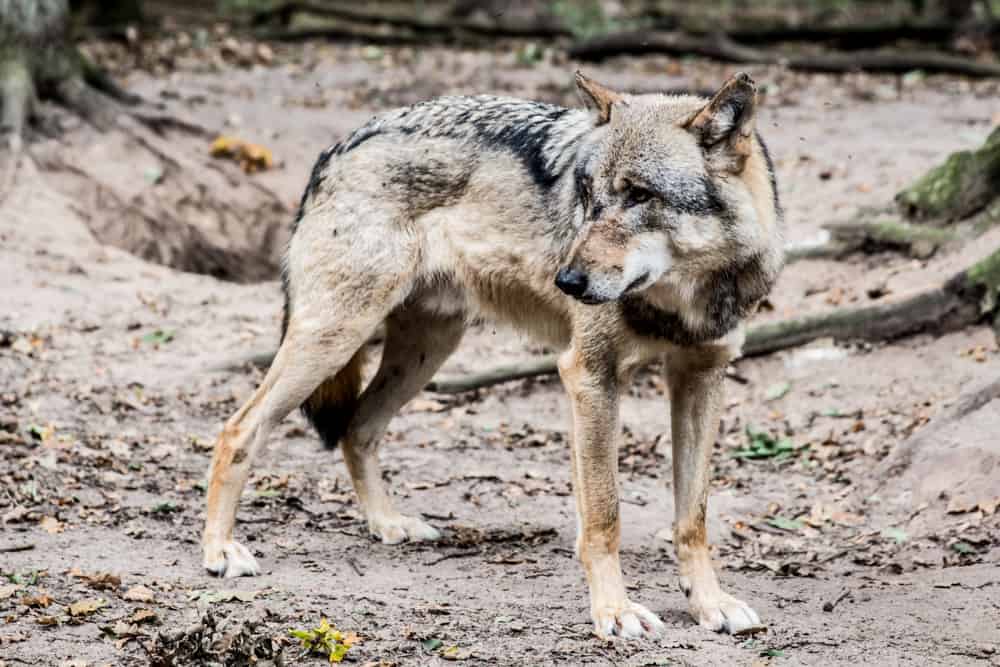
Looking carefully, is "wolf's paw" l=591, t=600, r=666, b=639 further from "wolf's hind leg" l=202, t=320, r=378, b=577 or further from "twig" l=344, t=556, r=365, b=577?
"wolf's hind leg" l=202, t=320, r=378, b=577

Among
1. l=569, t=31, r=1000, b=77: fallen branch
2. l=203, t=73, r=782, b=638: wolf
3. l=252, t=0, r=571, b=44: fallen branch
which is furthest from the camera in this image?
l=252, t=0, r=571, b=44: fallen branch

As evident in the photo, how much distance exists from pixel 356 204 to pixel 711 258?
1649 mm

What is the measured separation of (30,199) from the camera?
9.48 meters

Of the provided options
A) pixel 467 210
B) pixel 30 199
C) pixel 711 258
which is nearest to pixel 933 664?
pixel 711 258

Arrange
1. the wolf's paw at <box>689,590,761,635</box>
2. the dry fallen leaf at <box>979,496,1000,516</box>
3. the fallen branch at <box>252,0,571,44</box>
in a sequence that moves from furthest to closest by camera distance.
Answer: the fallen branch at <box>252,0,571,44</box>, the dry fallen leaf at <box>979,496,1000,516</box>, the wolf's paw at <box>689,590,761,635</box>

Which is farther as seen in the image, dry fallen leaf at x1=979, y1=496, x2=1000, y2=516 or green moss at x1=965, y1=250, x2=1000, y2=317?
green moss at x1=965, y1=250, x2=1000, y2=317

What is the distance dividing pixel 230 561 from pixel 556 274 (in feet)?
6.17

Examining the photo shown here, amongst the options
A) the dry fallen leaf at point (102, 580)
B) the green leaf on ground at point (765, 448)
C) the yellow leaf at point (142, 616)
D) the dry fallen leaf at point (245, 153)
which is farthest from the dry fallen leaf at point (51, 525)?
the dry fallen leaf at point (245, 153)

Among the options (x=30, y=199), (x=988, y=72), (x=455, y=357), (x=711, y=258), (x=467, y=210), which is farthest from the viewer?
(x=988, y=72)

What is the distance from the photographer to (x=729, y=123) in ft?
14.0

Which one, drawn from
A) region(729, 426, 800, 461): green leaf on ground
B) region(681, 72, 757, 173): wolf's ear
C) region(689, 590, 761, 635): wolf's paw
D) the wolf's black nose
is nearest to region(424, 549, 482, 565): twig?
region(689, 590, 761, 635): wolf's paw

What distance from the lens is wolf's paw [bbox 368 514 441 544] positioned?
569cm

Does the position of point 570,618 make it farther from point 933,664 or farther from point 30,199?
point 30,199

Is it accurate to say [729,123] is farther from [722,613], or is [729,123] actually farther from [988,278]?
[988,278]
